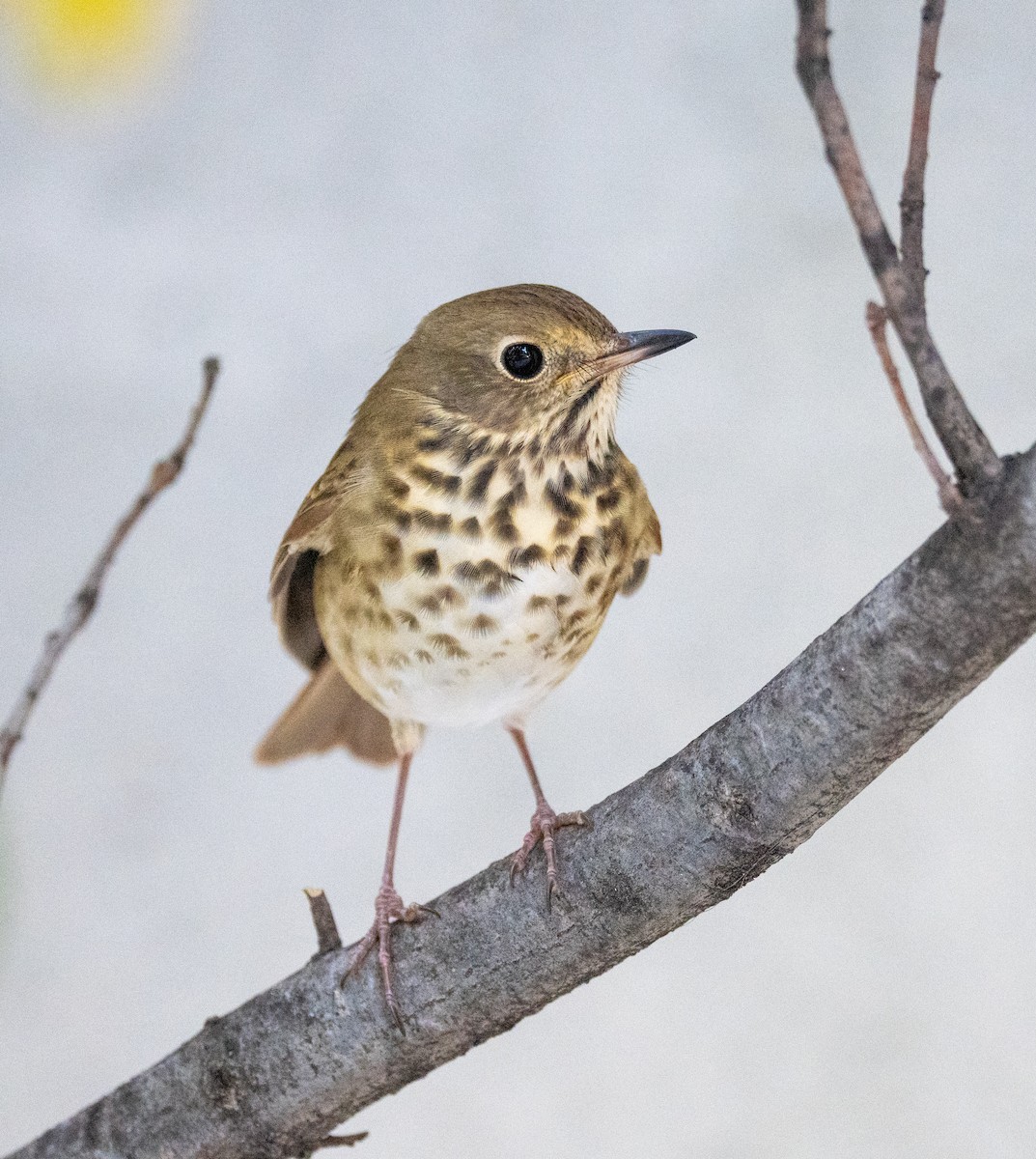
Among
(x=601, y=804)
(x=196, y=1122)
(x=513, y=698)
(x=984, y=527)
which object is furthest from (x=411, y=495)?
(x=984, y=527)

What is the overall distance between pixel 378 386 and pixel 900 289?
1079 mm

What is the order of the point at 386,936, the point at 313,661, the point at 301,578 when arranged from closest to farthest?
the point at 386,936, the point at 301,578, the point at 313,661

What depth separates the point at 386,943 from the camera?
1.48 metres

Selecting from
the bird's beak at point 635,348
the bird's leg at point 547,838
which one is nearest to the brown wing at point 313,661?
the bird's beak at point 635,348

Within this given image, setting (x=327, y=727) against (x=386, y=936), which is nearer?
(x=386, y=936)

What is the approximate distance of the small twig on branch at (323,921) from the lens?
1.56 meters

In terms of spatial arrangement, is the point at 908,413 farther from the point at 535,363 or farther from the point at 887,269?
the point at 535,363

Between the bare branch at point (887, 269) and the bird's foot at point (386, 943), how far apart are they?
775 mm

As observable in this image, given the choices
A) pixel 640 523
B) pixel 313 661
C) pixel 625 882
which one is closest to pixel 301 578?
pixel 313 661

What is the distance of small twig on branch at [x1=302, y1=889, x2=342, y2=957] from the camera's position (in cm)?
156

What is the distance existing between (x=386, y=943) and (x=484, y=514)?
1.60 feet

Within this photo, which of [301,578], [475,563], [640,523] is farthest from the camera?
[301,578]

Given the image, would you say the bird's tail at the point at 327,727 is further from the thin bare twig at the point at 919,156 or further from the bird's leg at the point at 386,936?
the thin bare twig at the point at 919,156

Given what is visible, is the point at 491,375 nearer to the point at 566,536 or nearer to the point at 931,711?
the point at 566,536
